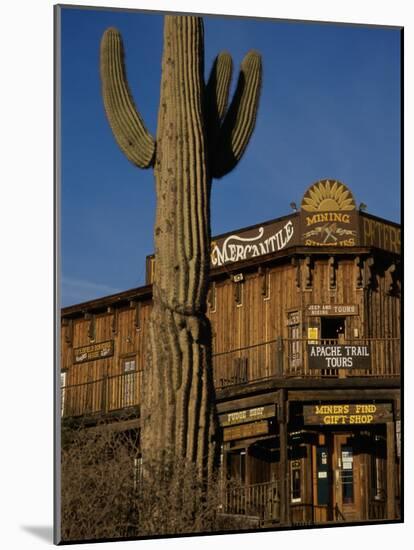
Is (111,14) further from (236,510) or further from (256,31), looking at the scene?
(236,510)

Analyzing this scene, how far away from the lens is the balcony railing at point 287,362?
27.0 m

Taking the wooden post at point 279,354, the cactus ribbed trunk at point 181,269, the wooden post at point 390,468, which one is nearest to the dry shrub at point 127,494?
the cactus ribbed trunk at point 181,269

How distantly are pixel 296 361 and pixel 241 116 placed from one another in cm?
625

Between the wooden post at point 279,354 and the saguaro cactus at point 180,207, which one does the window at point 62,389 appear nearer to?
the saguaro cactus at point 180,207

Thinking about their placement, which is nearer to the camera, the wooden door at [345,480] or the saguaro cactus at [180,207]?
the saguaro cactus at [180,207]

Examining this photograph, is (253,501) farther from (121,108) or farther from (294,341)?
(121,108)

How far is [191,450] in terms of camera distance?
23.1m

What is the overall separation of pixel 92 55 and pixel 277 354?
27.5 ft

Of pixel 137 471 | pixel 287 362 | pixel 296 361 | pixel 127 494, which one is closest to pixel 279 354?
pixel 287 362

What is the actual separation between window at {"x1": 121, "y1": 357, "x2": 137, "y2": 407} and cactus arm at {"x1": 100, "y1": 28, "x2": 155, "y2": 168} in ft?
12.3

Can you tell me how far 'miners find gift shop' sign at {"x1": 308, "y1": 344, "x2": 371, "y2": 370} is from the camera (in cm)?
2723

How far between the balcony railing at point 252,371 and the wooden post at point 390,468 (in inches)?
52.4

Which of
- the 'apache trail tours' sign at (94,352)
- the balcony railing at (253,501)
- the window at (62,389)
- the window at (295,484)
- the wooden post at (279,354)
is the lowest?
the balcony railing at (253,501)

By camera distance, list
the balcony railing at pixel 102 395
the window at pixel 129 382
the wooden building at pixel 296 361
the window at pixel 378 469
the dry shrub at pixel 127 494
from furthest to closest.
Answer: the window at pixel 378 469 < the window at pixel 129 382 < the wooden building at pixel 296 361 < the balcony railing at pixel 102 395 < the dry shrub at pixel 127 494
